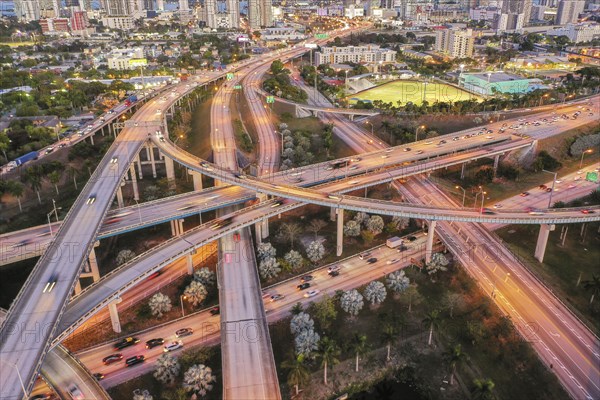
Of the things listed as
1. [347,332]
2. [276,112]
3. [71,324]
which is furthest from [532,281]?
[276,112]

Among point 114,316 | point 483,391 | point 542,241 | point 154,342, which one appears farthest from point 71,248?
point 542,241

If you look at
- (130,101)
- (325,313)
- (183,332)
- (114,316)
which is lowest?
(183,332)

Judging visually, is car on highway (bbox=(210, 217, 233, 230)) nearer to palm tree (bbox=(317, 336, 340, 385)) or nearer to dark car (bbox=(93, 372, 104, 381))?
dark car (bbox=(93, 372, 104, 381))

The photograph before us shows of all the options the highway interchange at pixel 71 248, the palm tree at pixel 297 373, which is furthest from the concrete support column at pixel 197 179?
the palm tree at pixel 297 373

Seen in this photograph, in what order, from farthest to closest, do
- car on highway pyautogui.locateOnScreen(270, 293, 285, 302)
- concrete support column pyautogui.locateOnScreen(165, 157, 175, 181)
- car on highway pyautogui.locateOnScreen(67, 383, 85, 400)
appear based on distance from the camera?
concrete support column pyautogui.locateOnScreen(165, 157, 175, 181)
car on highway pyautogui.locateOnScreen(270, 293, 285, 302)
car on highway pyautogui.locateOnScreen(67, 383, 85, 400)

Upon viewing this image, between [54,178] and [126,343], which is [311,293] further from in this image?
[54,178]

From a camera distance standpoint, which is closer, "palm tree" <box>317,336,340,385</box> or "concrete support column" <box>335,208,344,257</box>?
"palm tree" <box>317,336,340,385</box>

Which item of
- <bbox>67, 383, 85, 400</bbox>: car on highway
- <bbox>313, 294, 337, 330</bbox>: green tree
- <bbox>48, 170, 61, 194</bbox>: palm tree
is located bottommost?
<bbox>313, 294, 337, 330</bbox>: green tree

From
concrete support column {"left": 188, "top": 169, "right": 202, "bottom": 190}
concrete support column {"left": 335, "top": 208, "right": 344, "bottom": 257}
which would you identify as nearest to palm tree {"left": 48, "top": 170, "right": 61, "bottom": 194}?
concrete support column {"left": 188, "top": 169, "right": 202, "bottom": 190}

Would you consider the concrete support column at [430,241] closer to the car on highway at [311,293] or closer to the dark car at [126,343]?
the car on highway at [311,293]
